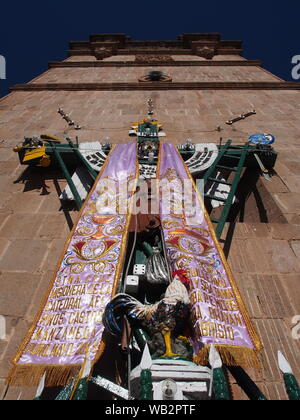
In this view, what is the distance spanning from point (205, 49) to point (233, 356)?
2317 cm

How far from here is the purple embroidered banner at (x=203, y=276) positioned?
3.28 m

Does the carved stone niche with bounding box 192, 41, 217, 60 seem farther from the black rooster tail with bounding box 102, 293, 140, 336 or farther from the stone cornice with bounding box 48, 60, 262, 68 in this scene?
the black rooster tail with bounding box 102, 293, 140, 336

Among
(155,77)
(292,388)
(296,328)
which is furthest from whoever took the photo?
(155,77)

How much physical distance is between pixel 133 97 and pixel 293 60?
5995mm

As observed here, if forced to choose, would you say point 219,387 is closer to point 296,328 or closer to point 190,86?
point 296,328

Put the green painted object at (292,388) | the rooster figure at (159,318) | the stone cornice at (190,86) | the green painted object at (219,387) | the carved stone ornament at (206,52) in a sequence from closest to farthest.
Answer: the green painted object at (292,388) → the green painted object at (219,387) → the rooster figure at (159,318) → the stone cornice at (190,86) → the carved stone ornament at (206,52)

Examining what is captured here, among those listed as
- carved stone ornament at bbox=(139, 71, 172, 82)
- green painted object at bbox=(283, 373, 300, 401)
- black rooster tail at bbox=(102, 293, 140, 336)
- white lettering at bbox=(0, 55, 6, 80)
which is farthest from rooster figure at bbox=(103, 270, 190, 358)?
carved stone ornament at bbox=(139, 71, 172, 82)

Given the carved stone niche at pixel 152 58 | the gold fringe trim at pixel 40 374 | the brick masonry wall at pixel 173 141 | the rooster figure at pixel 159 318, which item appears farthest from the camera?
the carved stone niche at pixel 152 58

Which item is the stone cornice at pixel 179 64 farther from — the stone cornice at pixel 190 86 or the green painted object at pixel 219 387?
the green painted object at pixel 219 387

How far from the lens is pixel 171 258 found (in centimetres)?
435

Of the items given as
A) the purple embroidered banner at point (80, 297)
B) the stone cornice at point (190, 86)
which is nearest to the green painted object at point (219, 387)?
the purple embroidered banner at point (80, 297)

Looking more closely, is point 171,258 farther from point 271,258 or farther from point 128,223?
point 271,258

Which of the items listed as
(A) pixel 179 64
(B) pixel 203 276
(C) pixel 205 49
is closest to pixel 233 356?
(B) pixel 203 276

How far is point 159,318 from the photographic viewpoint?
345 cm
